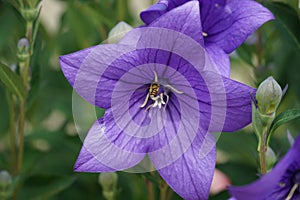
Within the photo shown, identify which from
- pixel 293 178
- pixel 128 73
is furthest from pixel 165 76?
pixel 293 178

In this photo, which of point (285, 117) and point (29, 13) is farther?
point (29, 13)

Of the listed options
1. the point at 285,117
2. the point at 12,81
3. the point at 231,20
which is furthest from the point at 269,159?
the point at 12,81

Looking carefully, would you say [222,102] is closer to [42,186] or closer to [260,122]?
[260,122]

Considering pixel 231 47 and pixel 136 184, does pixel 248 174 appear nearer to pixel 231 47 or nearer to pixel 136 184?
pixel 136 184

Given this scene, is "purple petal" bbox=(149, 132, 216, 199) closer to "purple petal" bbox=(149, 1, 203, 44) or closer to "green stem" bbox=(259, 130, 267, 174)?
"green stem" bbox=(259, 130, 267, 174)

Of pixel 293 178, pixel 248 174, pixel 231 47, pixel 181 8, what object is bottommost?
pixel 248 174

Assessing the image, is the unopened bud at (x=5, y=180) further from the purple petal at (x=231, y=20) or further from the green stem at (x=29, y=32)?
the purple petal at (x=231, y=20)

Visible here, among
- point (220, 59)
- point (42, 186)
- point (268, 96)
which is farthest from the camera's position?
point (42, 186)
